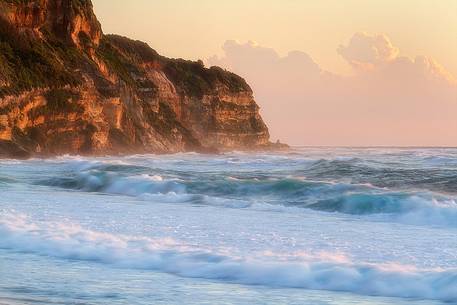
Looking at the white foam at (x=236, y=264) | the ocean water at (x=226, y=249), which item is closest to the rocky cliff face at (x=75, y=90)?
the ocean water at (x=226, y=249)

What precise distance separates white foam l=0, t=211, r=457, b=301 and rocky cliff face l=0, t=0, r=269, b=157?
119ft

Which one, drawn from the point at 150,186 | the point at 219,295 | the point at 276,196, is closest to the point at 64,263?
the point at 219,295

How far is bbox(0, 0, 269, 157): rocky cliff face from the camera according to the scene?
53.3m

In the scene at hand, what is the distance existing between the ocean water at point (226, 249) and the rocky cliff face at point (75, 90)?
30798 mm

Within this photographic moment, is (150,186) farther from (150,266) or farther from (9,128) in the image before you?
(9,128)

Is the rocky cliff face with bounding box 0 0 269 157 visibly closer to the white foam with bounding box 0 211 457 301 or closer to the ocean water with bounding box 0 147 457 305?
the ocean water with bounding box 0 147 457 305

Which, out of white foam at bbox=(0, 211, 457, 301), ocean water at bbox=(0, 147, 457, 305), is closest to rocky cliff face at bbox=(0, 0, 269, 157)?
ocean water at bbox=(0, 147, 457, 305)

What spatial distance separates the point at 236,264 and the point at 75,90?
163 feet

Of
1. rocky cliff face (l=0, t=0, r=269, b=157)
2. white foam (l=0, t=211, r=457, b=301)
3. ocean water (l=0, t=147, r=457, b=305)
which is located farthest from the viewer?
rocky cliff face (l=0, t=0, r=269, b=157)

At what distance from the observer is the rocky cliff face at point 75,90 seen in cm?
5334

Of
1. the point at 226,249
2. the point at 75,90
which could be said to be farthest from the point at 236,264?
the point at 75,90

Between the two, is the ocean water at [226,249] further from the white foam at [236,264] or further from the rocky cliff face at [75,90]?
the rocky cliff face at [75,90]

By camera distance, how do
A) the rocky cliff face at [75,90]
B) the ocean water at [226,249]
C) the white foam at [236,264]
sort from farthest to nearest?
the rocky cliff face at [75,90] → the white foam at [236,264] → the ocean water at [226,249]

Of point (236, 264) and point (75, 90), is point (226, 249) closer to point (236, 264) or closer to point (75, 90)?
point (236, 264)
